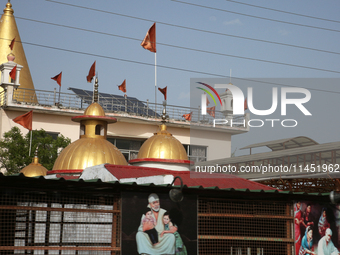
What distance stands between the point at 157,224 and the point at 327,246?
12.6 ft

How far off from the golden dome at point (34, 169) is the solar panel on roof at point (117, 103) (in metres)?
6.45

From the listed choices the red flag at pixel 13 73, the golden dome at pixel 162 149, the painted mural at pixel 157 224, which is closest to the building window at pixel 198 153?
the golden dome at pixel 162 149

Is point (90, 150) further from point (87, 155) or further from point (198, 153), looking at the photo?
point (198, 153)

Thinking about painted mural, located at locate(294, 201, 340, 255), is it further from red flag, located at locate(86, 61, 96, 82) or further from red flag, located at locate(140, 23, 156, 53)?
red flag, located at locate(86, 61, 96, 82)

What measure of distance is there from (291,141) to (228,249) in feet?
27.4

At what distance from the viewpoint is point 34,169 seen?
2438cm

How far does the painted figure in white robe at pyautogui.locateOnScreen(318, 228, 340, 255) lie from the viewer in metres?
10.4

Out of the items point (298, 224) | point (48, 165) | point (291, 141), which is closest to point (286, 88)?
point (291, 141)

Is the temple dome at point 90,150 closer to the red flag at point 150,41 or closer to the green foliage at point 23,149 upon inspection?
the green foliage at point 23,149

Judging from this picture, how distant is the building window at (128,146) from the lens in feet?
102

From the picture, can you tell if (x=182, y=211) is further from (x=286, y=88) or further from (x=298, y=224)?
(x=286, y=88)

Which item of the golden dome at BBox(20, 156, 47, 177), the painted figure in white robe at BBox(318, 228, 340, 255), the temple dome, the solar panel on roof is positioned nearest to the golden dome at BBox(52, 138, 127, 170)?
the temple dome

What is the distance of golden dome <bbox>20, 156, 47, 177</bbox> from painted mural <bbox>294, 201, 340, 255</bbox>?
53.3 ft

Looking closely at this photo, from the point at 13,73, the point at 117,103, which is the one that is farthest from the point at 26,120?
the point at 117,103
